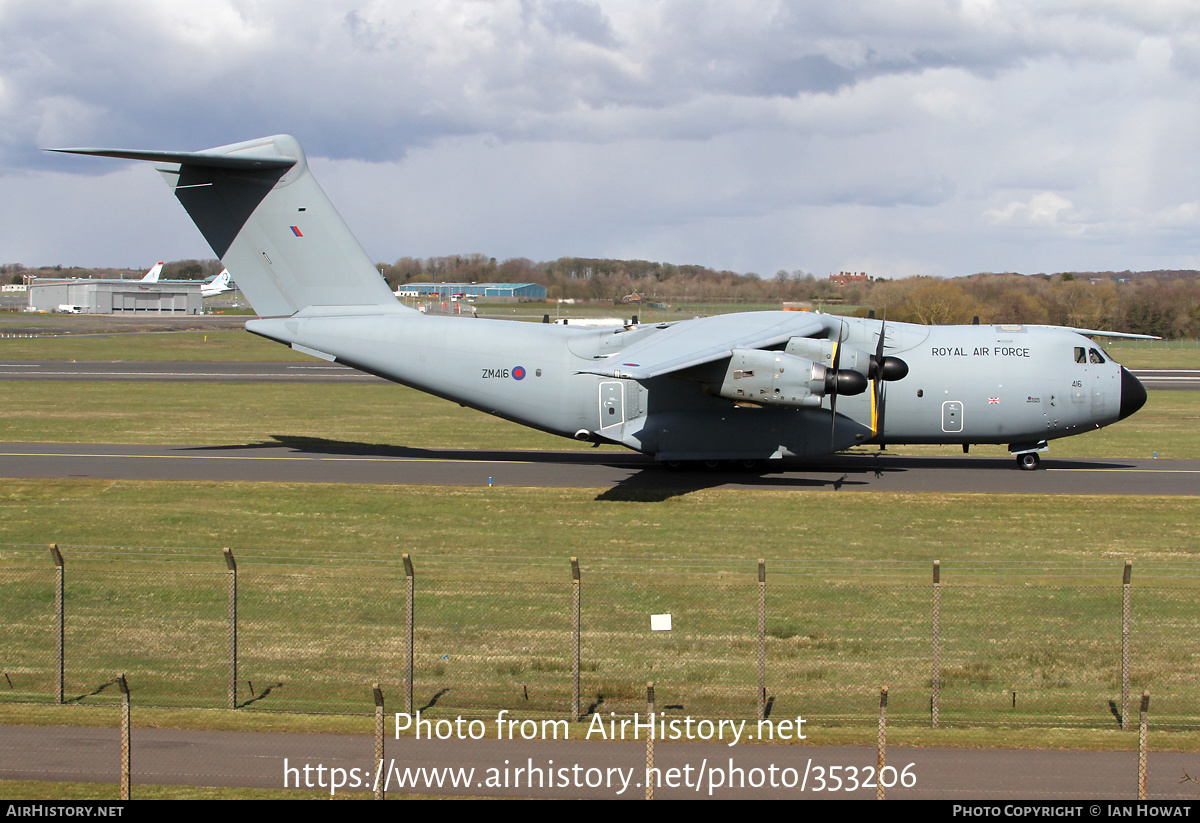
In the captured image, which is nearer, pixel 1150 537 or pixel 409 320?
pixel 1150 537

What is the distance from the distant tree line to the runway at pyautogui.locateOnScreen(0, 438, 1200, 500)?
5679 millimetres

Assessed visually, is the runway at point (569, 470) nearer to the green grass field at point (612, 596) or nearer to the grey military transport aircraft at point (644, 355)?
the grey military transport aircraft at point (644, 355)

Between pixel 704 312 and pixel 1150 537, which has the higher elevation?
pixel 704 312

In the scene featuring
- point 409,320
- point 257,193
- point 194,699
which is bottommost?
point 194,699

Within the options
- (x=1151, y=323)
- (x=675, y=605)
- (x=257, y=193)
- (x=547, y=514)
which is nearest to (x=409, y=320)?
(x=257, y=193)

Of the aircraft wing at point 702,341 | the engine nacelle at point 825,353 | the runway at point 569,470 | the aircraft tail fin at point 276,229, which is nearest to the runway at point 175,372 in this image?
the runway at point 569,470

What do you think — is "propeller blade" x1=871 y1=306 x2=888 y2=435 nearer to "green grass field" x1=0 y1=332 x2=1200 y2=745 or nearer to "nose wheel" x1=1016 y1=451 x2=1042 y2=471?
"green grass field" x1=0 y1=332 x2=1200 y2=745

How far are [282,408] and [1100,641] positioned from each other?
33600 millimetres

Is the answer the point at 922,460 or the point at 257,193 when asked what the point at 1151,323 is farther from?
the point at 257,193

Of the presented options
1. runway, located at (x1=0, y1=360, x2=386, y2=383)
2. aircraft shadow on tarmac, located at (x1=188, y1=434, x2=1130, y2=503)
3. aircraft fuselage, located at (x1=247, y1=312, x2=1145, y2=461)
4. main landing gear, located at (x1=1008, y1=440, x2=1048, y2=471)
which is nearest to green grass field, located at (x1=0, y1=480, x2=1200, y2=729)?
aircraft shadow on tarmac, located at (x1=188, y1=434, x2=1130, y2=503)

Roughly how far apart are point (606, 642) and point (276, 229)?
17.8 meters

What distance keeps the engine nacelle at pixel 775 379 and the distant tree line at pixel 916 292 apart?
24.6ft

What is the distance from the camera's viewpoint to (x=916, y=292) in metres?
52.0

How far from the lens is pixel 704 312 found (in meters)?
43.0
